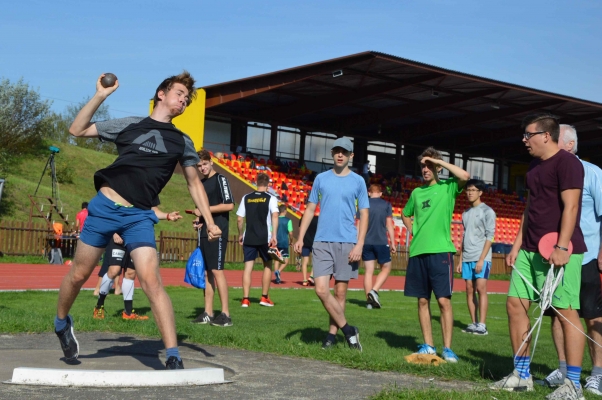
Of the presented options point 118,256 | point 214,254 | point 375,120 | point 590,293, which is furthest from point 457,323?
point 375,120

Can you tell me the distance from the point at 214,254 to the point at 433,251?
3290 mm

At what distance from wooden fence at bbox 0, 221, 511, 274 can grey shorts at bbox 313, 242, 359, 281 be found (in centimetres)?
2159

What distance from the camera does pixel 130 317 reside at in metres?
10.2

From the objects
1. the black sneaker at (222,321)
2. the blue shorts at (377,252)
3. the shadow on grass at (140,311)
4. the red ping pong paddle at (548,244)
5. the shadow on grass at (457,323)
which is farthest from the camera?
the blue shorts at (377,252)

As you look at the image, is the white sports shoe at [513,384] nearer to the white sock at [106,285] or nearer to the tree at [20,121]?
the white sock at [106,285]

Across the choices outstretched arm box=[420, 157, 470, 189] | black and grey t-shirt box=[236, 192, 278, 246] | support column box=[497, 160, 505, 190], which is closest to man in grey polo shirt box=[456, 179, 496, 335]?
black and grey t-shirt box=[236, 192, 278, 246]

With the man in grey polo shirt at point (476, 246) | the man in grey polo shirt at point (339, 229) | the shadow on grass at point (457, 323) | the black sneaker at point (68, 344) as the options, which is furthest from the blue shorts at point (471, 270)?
the black sneaker at point (68, 344)

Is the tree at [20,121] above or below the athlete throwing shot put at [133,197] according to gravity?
above

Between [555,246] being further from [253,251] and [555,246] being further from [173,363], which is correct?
[253,251]

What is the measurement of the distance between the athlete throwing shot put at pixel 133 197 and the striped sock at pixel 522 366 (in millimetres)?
2432

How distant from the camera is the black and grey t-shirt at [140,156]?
5.99m

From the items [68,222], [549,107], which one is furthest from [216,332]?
[549,107]

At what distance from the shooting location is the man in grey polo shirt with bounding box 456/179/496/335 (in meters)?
11.1

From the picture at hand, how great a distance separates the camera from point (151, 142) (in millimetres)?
6043
